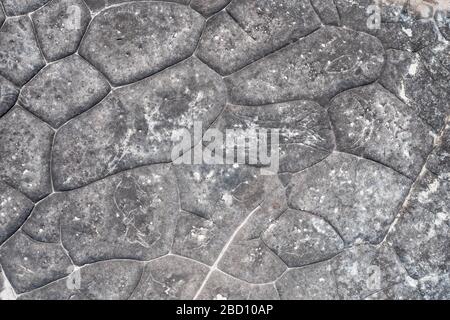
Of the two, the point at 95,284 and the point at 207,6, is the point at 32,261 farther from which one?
the point at 207,6

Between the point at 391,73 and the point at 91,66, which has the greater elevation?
the point at 91,66

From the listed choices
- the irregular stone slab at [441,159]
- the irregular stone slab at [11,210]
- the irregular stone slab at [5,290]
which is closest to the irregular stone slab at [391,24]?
the irregular stone slab at [441,159]

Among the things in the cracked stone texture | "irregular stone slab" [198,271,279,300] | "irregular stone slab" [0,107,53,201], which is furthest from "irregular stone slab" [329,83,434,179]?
"irregular stone slab" [0,107,53,201]

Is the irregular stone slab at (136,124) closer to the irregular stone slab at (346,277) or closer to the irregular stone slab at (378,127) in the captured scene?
the irregular stone slab at (378,127)

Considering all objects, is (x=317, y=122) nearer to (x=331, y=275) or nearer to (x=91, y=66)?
(x=331, y=275)

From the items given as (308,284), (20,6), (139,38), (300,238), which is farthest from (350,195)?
(20,6)

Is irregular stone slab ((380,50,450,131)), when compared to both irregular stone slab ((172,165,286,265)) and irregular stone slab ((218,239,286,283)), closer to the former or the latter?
irregular stone slab ((172,165,286,265))
